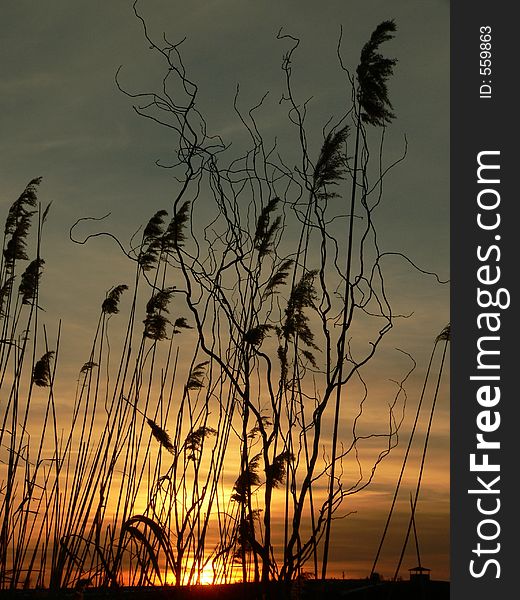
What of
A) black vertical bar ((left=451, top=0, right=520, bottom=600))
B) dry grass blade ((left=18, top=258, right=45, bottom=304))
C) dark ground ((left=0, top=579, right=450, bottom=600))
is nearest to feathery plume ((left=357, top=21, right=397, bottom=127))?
black vertical bar ((left=451, top=0, right=520, bottom=600))

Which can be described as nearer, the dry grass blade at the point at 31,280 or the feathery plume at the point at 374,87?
the feathery plume at the point at 374,87

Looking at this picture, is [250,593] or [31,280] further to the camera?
[31,280]

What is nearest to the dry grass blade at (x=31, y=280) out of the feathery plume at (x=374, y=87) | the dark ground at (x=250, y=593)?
the dark ground at (x=250, y=593)

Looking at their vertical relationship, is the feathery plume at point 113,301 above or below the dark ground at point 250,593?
above

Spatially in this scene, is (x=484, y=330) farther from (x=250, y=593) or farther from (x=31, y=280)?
(x=31, y=280)

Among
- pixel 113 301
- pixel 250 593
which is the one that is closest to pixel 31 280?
pixel 113 301

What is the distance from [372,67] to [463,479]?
127 cm

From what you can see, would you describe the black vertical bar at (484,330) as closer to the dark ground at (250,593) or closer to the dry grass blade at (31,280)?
the dark ground at (250,593)

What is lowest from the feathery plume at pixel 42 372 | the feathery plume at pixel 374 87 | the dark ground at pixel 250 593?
the dark ground at pixel 250 593

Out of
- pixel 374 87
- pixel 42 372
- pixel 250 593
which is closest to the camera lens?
pixel 374 87

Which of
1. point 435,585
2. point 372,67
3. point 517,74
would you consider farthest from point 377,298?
point 435,585

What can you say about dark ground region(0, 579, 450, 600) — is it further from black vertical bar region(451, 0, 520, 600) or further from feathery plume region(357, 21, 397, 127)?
feathery plume region(357, 21, 397, 127)

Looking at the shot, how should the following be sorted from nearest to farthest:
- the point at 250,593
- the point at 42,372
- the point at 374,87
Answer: the point at 374,87
the point at 250,593
the point at 42,372

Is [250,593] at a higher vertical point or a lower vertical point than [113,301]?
lower
